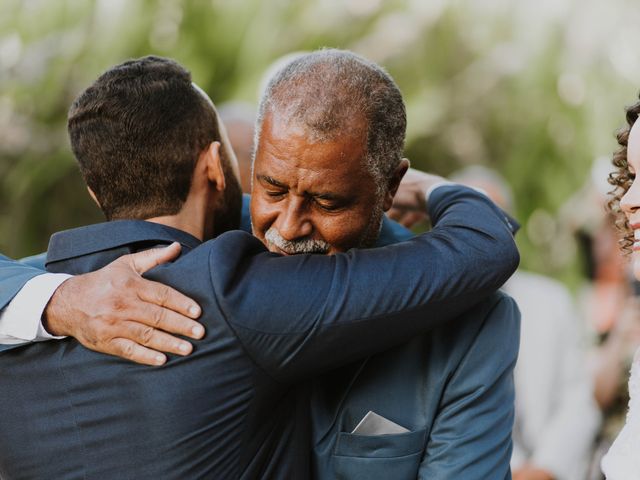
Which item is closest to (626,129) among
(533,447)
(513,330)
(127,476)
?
(513,330)

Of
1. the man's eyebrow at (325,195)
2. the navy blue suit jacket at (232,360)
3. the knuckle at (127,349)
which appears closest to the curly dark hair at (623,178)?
the navy blue suit jacket at (232,360)

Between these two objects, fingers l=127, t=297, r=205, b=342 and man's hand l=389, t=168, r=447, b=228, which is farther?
man's hand l=389, t=168, r=447, b=228

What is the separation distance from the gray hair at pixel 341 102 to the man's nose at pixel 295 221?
16 cm

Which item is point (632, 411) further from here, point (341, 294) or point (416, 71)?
point (416, 71)

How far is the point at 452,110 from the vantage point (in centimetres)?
750

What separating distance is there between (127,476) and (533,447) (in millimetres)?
3173

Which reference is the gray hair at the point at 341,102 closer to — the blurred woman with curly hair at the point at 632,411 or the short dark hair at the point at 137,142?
the short dark hair at the point at 137,142

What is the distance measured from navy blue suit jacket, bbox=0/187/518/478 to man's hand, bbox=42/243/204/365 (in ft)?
0.11

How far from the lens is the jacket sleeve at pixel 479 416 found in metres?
2.05

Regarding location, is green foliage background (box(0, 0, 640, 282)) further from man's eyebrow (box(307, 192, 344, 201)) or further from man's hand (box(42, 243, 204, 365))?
man's hand (box(42, 243, 204, 365))

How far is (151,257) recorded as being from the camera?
1922 mm

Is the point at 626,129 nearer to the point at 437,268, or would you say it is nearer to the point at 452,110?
the point at 437,268

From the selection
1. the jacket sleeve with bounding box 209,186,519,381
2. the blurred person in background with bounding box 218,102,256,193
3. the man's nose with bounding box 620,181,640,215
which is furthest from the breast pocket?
the blurred person in background with bounding box 218,102,256,193

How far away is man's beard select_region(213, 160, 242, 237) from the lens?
226 cm
